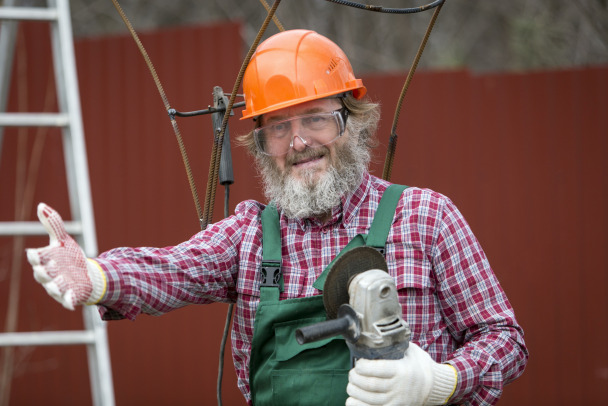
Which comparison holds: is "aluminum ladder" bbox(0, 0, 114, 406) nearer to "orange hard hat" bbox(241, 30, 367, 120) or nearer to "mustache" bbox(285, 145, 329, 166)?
"orange hard hat" bbox(241, 30, 367, 120)

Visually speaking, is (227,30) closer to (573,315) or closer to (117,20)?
(573,315)

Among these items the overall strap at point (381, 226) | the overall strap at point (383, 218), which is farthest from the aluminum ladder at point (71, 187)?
the overall strap at point (383, 218)

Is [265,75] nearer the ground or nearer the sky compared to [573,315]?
nearer the sky

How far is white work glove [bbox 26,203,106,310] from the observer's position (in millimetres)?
1648

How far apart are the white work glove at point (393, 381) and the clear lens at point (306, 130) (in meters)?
0.74

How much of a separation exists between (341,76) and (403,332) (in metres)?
0.94

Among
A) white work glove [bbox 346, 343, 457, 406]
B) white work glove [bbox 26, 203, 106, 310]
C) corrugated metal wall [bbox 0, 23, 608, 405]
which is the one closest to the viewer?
white work glove [bbox 26, 203, 106, 310]

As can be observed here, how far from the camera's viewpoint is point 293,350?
6.83 feet

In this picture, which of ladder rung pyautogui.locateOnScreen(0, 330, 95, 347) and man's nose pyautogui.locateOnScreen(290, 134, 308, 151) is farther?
ladder rung pyautogui.locateOnScreen(0, 330, 95, 347)

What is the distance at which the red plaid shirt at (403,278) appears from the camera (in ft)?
6.70

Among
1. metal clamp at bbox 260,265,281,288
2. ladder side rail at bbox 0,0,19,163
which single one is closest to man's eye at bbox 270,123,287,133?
metal clamp at bbox 260,265,281,288

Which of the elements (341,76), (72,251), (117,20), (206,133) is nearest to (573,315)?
(206,133)

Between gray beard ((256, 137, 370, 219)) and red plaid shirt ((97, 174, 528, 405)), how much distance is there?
0.16ft

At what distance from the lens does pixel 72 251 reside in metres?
1.72
